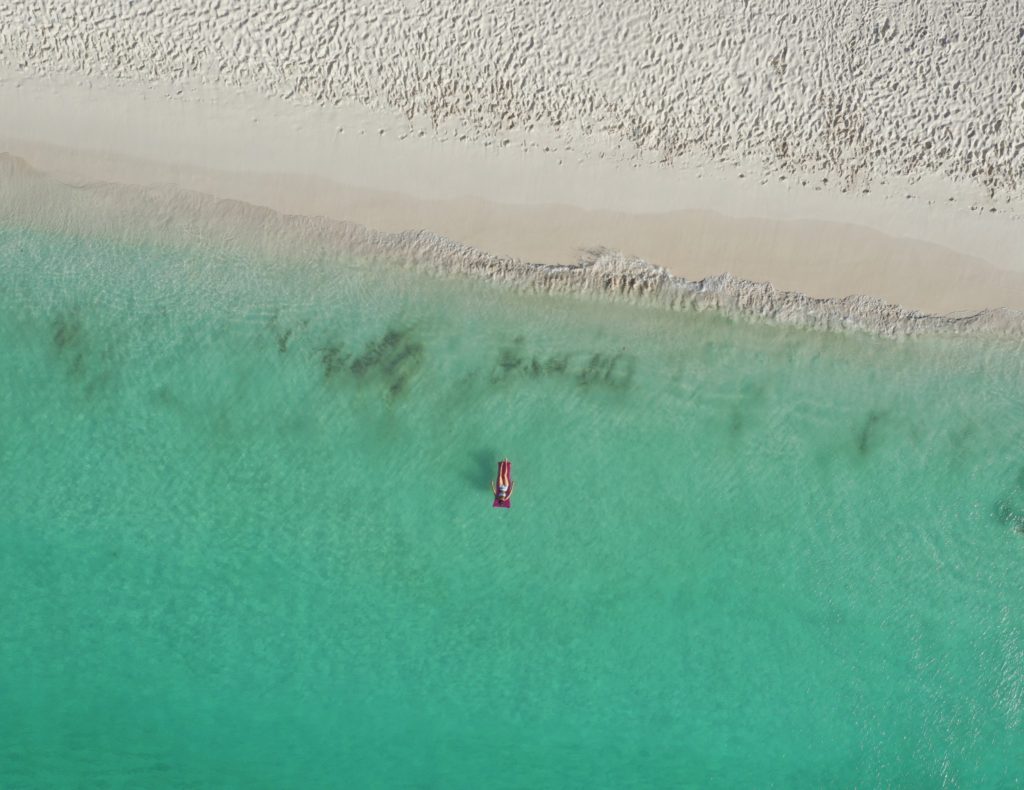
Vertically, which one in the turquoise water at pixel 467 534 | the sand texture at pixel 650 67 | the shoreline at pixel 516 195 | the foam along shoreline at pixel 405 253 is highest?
the sand texture at pixel 650 67

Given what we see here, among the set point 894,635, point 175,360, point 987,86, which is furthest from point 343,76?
point 894,635

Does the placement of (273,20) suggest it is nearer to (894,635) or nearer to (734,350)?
(734,350)

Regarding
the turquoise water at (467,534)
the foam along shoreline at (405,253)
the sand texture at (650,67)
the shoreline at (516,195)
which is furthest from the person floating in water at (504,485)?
the sand texture at (650,67)

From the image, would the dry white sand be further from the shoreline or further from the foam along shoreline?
the foam along shoreline

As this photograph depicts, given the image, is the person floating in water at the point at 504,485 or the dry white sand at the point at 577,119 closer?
the dry white sand at the point at 577,119

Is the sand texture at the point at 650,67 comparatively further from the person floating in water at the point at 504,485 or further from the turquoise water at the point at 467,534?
the person floating in water at the point at 504,485

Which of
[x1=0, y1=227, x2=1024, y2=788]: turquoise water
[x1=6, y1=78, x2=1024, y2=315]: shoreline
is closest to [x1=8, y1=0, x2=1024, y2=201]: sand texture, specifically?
[x1=6, y1=78, x2=1024, y2=315]: shoreline
